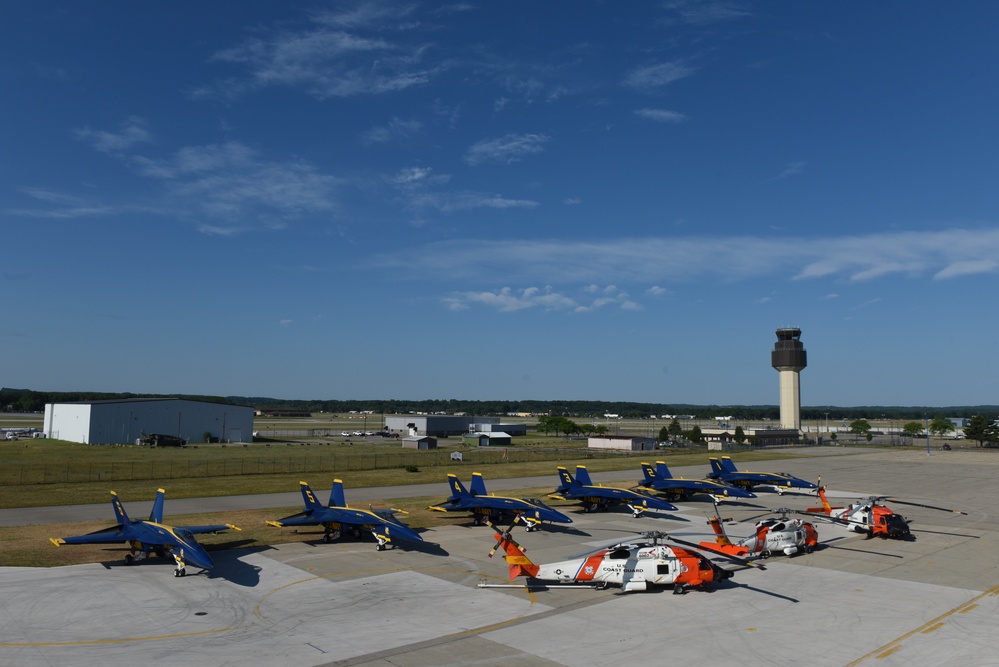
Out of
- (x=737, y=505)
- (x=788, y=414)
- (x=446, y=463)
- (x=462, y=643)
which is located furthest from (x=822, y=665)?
(x=788, y=414)

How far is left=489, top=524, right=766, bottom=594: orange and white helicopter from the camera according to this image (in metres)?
27.6

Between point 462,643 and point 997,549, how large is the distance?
107 feet

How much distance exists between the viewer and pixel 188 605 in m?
25.5

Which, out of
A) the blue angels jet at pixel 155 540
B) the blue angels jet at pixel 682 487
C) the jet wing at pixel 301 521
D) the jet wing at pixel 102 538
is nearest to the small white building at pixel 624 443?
the blue angels jet at pixel 682 487

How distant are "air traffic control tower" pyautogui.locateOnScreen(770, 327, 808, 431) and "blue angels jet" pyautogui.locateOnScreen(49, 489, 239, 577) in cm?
15566

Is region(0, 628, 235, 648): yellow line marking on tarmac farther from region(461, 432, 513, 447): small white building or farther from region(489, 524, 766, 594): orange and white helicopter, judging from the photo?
region(461, 432, 513, 447): small white building

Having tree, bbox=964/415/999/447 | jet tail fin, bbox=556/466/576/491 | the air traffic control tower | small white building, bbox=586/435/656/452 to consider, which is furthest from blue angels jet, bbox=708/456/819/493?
the air traffic control tower

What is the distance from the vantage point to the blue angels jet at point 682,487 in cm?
5044

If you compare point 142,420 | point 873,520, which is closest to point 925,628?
point 873,520

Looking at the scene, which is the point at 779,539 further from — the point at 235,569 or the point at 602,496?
the point at 235,569

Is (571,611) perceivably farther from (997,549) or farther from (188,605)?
(997,549)

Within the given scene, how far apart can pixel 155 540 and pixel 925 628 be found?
31133 millimetres

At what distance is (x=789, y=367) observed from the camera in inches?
6481

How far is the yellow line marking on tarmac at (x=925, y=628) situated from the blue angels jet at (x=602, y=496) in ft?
61.6
